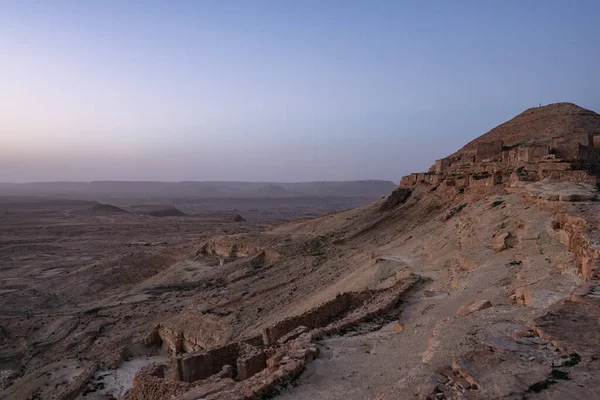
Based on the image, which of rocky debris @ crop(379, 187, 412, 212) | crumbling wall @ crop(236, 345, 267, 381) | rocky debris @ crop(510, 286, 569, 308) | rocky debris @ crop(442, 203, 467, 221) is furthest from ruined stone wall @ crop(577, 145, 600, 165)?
crumbling wall @ crop(236, 345, 267, 381)

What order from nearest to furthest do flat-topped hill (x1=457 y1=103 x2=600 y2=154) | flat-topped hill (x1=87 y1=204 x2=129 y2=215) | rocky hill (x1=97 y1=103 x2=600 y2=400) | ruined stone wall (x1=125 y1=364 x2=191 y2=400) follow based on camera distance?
rocky hill (x1=97 y1=103 x2=600 y2=400), ruined stone wall (x1=125 y1=364 x2=191 y2=400), flat-topped hill (x1=457 y1=103 x2=600 y2=154), flat-topped hill (x1=87 y1=204 x2=129 y2=215)

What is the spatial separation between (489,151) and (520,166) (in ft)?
18.6

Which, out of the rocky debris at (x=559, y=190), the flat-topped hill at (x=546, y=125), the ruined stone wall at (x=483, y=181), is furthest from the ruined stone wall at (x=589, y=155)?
the rocky debris at (x=559, y=190)

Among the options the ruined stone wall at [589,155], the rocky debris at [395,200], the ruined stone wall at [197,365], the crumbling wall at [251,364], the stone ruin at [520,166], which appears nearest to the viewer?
the crumbling wall at [251,364]

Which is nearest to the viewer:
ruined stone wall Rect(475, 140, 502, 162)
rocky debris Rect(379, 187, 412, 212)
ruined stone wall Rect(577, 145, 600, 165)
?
ruined stone wall Rect(577, 145, 600, 165)

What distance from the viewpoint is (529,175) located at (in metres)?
17.3

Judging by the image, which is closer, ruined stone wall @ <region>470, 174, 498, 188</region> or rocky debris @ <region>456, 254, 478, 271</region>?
rocky debris @ <region>456, 254, 478, 271</region>

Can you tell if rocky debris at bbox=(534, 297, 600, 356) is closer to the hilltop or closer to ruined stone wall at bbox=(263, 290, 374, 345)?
the hilltop

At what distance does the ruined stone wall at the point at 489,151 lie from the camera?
24.4 meters

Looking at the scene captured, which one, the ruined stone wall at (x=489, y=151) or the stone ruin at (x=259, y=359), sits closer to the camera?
the stone ruin at (x=259, y=359)

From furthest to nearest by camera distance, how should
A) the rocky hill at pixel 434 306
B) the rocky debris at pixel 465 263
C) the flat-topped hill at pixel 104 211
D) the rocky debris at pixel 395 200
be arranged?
the flat-topped hill at pixel 104 211 < the rocky debris at pixel 395 200 < the rocky debris at pixel 465 263 < the rocky hill at pixel 434 306

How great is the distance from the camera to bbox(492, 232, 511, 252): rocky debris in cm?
1120

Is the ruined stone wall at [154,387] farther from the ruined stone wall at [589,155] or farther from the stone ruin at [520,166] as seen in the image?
the ruined stone wall at [589,155]

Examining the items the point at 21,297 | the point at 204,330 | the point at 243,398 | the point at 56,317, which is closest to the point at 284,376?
the point at 243,398
